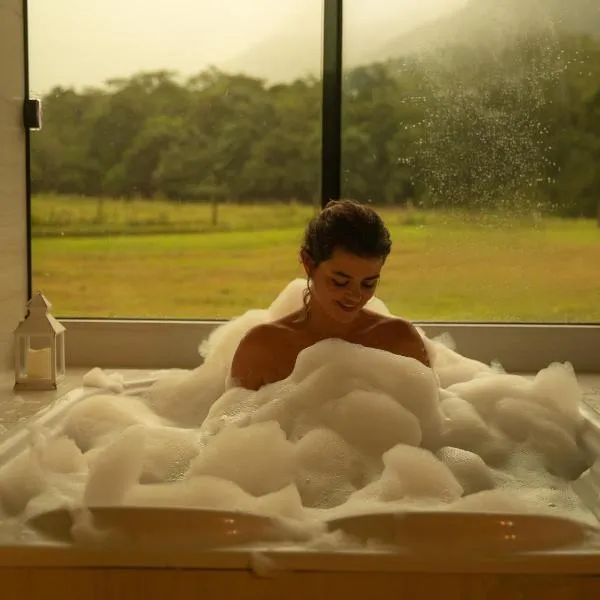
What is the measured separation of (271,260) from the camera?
9.31ft

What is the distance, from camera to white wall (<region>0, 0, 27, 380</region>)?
2.15 metres

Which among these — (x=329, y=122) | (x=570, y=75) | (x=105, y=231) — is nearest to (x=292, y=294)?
(x=329, y=122)

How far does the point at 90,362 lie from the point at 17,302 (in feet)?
0.95

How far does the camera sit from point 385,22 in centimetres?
250

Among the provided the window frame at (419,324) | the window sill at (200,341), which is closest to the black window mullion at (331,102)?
the window frame at (419,324)

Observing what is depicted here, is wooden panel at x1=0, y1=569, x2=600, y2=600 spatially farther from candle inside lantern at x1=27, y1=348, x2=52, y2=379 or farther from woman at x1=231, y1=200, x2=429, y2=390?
candle inside lantern at x1=27, y1=348, x2=52, y2=379

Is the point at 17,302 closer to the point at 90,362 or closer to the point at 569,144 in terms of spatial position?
the point at 90,362

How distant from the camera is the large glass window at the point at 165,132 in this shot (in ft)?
8.46

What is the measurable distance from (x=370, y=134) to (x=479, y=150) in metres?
0.32

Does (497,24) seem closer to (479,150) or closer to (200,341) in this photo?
(479,150)

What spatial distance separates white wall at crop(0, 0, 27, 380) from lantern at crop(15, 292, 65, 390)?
4cm

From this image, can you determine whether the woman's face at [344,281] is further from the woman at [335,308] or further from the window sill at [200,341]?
the window sill at [200,341]

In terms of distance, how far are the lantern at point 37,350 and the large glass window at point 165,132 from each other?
0.45m

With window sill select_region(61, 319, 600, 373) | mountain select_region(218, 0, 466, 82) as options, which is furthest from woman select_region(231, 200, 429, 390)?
mountain select_region(218, 0, 466, 82)
